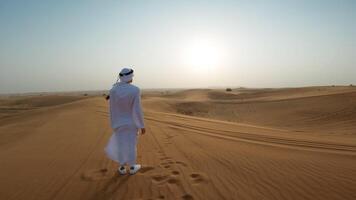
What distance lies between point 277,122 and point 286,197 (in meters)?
16.3

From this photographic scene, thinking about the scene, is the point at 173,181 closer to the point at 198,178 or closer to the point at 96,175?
the point at 198,178

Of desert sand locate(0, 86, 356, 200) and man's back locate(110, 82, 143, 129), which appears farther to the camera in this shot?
man's back locate(110, 82, 143, 129)

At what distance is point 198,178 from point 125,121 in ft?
5.79

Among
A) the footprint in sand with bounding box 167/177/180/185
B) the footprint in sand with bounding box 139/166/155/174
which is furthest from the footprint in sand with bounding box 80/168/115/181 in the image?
the footprint in sand with bounding box 167/177/180/185

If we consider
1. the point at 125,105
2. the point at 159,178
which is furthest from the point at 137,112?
the point at 159,178

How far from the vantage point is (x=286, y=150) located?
7.39 meters

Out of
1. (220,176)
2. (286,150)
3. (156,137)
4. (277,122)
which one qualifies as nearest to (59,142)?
(156,137)

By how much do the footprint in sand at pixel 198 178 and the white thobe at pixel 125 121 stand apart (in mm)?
1215

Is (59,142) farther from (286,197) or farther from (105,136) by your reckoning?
(286,197)

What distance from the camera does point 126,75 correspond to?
18.7 ft

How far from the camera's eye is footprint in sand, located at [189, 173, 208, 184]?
5.05 meters

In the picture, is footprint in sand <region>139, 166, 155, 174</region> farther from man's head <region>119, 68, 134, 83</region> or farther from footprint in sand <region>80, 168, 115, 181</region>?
man's head <region>119, 68, 134, 83</region>

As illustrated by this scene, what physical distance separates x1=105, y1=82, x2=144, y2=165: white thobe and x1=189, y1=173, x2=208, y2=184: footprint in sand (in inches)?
47.8

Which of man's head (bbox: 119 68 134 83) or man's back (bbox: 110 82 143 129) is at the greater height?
man's head (bbox: 119 68 134 83)
